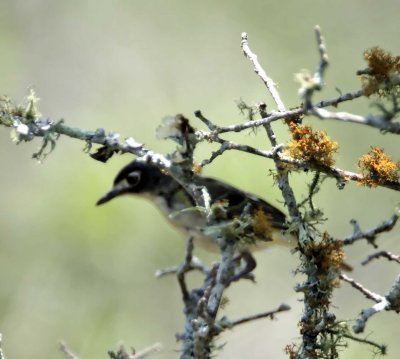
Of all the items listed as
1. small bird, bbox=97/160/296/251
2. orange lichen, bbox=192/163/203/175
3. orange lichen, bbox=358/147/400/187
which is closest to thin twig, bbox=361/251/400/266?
orange lichen, bbox=358/147/400/187

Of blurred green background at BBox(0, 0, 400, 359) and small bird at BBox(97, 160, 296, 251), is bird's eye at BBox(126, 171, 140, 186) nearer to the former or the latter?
small bird at BBox(97, 160, 296, 251)

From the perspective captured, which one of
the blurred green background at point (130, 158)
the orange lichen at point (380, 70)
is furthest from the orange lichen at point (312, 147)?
the blurred green background at point (130, 158)

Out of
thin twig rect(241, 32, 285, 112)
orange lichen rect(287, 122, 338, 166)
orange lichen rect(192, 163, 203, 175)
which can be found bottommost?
orange lichen rect(192, 163, 203, 175)

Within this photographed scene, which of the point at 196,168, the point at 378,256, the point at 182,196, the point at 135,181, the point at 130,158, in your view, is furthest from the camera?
the point at 130,158

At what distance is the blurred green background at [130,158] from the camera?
19.4ft

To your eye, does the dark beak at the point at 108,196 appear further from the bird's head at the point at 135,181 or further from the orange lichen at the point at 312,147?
the orange lichen at the point at 312,147

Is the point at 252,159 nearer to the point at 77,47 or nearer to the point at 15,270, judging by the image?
the point at 15,270

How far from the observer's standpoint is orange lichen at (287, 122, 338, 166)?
7.79 feet

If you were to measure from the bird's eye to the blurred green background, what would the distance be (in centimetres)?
40

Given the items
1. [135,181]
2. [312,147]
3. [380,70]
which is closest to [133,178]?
[135,181]

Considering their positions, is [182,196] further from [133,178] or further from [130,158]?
[130,158]

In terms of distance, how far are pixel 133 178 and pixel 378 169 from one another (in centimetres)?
346

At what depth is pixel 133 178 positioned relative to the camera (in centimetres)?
571

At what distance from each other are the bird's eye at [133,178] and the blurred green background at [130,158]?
1.31 feet
